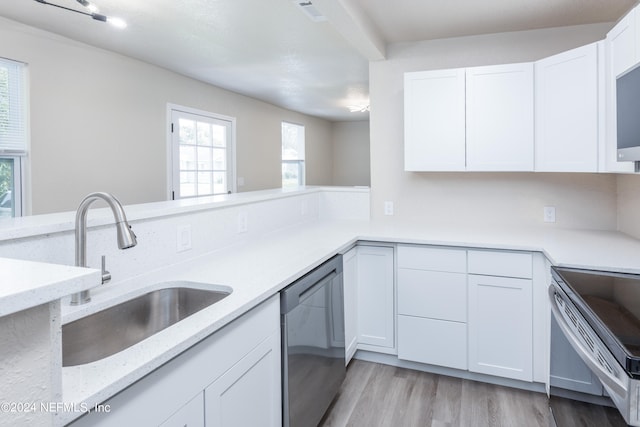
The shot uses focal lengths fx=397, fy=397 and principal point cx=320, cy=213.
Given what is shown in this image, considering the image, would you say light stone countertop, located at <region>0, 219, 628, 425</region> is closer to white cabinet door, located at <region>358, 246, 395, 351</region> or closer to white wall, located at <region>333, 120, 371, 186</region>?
white cabinet door, located at <region>358, 246, 395, 351</region>

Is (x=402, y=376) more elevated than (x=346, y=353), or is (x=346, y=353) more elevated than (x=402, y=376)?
(x=346, y=353)

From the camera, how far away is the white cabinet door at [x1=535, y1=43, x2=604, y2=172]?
2.26 meters

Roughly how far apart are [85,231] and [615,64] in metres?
2.50

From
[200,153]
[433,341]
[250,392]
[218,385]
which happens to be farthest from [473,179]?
[200,153]

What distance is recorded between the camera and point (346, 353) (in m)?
2.44

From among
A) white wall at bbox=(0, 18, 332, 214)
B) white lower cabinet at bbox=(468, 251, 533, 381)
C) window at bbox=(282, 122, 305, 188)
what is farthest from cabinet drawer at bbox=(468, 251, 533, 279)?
window at bbox=(282, 122, 305, 188)

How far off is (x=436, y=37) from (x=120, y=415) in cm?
307

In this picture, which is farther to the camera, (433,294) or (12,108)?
(12,108)

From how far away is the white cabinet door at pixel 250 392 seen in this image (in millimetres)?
1118

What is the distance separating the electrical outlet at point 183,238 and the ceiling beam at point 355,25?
131cm

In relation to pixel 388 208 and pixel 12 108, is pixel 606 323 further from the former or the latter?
pixel 12 108

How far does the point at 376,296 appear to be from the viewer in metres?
2.60

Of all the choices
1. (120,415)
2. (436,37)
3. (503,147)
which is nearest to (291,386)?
(120,415)

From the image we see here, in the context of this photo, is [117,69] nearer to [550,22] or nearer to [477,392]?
[550,22]
